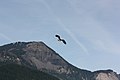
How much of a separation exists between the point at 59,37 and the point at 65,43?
5293 mm

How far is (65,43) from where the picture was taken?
129 metres

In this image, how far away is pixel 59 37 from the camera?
133 m
